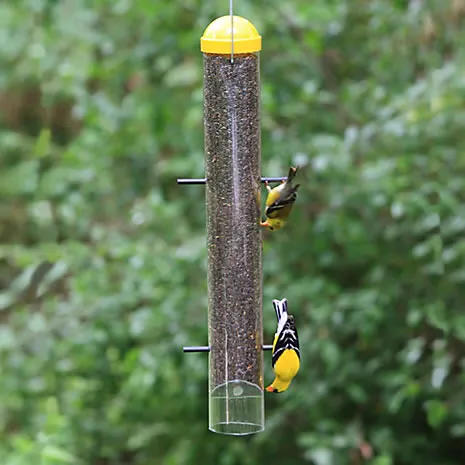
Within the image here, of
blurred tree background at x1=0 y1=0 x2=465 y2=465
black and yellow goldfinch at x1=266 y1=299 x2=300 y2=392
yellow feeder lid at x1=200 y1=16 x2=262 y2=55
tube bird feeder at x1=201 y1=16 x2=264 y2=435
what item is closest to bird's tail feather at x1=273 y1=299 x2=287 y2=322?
black and yellow goldfinch at x1=266 y1=299 x2=300 y2=392

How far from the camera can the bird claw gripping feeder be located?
320 cm

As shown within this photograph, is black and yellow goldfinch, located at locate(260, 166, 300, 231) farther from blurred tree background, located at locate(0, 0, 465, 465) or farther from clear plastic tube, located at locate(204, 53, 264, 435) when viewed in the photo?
blurred tree background, located at locate(0, 0, 465, 465)

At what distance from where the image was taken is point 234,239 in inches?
129

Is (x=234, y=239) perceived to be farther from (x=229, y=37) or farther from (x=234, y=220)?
(x=229, y=37)

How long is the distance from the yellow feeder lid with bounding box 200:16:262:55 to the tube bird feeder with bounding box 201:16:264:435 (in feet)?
0.34

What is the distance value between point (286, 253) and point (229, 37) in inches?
93.9

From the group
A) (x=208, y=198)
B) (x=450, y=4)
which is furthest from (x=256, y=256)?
(x=450, y=4)

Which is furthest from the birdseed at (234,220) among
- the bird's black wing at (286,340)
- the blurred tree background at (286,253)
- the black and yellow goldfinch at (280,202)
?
the blurred tree background at (286,253)

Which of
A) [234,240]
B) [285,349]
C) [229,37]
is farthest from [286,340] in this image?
[229,37]

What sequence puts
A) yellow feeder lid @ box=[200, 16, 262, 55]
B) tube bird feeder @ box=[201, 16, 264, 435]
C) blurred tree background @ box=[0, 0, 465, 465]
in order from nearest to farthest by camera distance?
yellow feeder lid @ box=[200, 16, 262, 55], tube bird feeder @ box=[201, 16, 264, 435], blurred tree background @ box=[0, 0, 465, 465]

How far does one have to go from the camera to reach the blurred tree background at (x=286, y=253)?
189 inches

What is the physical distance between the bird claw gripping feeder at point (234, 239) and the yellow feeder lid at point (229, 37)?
102 millimetres

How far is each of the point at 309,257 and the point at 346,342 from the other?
526 mm

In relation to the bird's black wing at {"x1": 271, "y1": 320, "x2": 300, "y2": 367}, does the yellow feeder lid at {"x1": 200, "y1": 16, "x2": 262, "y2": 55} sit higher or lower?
higher
